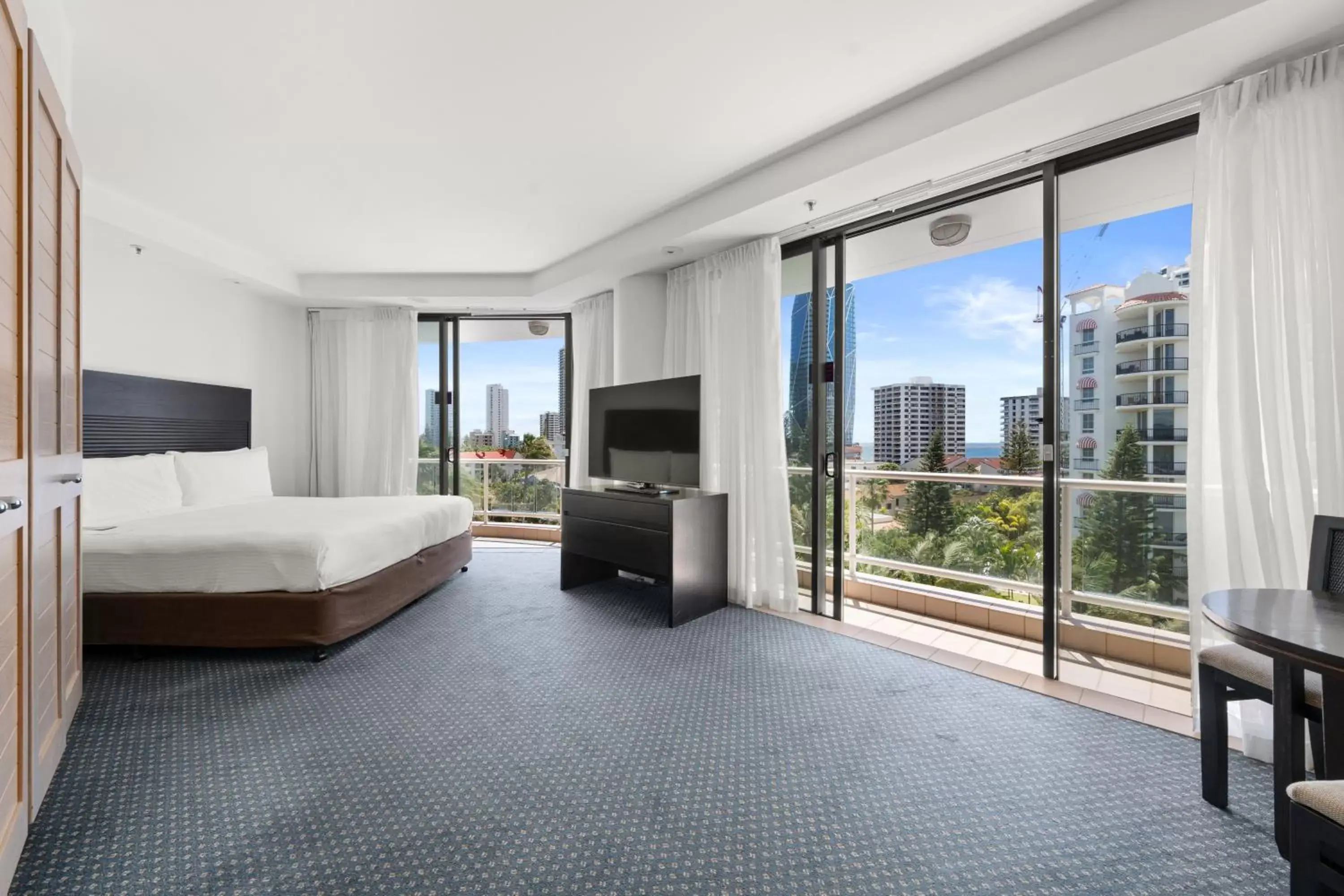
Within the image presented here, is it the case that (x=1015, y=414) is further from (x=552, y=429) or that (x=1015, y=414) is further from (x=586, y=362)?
(x=552, y=429)

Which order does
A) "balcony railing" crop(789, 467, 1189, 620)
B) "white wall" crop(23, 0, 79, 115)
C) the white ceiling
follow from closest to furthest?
"white wall" crop(23, 0, 79, 115), the white ceiling, "balcony railing" crop(789, 467, 1189, 620)

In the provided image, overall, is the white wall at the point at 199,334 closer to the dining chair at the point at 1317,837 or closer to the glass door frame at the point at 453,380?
the glass door frame at the point at 453,380

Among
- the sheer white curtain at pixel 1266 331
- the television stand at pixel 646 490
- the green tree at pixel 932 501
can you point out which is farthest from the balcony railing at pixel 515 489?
the sheer white curtain at pixel 1266 331

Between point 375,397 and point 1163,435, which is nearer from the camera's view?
point 1163,435

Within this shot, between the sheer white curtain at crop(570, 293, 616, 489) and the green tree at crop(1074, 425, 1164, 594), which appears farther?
the sheer white curtain at crop(570, 293, 616, 489)

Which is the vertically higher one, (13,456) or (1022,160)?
(1022,160)

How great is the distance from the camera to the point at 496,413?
6215 millimetres

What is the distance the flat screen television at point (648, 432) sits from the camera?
3695 millimetres

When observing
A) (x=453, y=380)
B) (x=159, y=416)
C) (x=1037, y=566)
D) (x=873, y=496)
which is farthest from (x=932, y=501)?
(x=159, y=416)

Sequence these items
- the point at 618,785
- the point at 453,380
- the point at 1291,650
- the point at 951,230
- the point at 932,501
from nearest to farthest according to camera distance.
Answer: the point at 1291,650, the point at 618,785, the point at 951,230, the point at 932,501, the point at 453,380

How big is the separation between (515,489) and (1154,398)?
5.40 m

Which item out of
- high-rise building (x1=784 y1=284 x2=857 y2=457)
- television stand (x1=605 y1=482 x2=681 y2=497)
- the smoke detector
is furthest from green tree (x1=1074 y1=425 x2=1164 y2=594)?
television stand (x1=605 y1=482 x2=681 y2=497)

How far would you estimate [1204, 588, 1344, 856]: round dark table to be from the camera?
120 cm

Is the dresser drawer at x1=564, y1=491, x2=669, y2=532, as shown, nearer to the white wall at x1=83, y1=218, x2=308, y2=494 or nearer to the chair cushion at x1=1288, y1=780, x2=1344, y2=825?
the chair cushion at x1=1288, y1=780, x2=1344, y2=825
